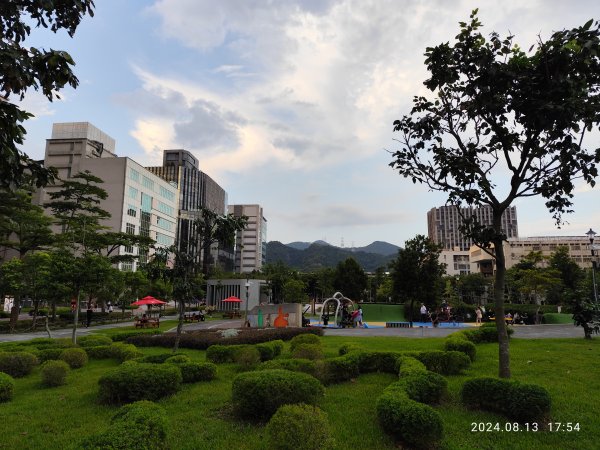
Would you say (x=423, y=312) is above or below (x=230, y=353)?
below

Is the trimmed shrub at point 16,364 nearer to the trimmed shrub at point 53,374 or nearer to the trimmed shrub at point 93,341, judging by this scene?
the trimmed shrub at point 53,374

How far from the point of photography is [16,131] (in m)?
4.24

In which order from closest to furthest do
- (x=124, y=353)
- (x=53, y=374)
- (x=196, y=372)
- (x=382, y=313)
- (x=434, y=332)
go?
(x=196, y=372)
(x=53, y=374)
(x=124, y=353)
(x=434, y=332)
(x=382, y=313)

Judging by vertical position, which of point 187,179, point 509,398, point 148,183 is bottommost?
point 509,398

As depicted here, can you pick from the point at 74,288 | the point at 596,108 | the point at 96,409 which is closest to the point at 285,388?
the point at 96,409

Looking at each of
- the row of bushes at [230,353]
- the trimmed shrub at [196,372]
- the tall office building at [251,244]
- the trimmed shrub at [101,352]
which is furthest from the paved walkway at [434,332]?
the tall office building at [251,244]

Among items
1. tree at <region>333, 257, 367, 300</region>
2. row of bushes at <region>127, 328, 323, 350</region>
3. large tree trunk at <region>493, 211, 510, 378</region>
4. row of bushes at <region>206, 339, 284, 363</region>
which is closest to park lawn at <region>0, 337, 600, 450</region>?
large tree trunk at <region>493, 211, 510, 378</region>

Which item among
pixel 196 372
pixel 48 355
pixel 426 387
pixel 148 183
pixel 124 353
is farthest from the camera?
pixel 148 183

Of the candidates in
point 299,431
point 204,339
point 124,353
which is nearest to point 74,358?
point 124,353

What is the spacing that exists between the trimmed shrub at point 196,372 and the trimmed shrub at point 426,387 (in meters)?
4.88

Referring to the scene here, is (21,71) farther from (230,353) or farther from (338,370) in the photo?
(230,353)

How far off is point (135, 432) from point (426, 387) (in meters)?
5.00

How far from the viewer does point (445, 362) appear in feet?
32.4

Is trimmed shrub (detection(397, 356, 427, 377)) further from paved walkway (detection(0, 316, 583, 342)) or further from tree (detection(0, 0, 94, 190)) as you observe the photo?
paved walkway (detection(0, 316, 583, 342))
